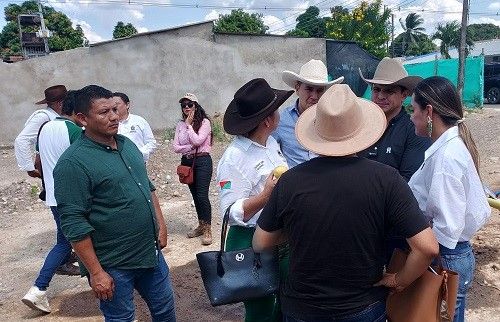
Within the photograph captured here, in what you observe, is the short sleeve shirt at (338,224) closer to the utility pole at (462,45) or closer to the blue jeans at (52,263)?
the blue jeans at (52,263)

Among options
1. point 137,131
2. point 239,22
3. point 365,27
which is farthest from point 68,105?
point 239,22

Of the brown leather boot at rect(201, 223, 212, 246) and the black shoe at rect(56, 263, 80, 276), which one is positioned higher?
the black shoe at rect(56, 263, 80, 276)

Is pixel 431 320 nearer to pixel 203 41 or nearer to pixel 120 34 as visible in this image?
pixel 203 41

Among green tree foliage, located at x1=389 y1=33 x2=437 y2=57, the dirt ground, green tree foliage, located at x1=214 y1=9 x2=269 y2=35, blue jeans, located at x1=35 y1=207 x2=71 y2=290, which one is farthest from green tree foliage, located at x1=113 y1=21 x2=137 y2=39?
blue jeans, located at x1=35 y1=207 x2=71 y2=290

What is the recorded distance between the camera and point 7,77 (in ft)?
37.6

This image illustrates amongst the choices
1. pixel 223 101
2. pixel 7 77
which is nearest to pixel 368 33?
pixel 223 101

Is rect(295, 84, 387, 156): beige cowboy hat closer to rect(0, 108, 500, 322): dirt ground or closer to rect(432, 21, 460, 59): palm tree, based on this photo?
rect(0, 108, 500, 322): dirt ground

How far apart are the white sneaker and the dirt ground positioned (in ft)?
0.32

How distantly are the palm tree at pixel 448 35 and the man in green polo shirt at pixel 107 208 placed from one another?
139 feet

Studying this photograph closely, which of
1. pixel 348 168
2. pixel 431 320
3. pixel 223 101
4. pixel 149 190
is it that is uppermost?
pixel 348 168

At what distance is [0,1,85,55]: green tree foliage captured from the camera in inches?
1558

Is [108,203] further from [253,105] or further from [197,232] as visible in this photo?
[197,232]

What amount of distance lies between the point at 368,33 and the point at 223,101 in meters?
19.5

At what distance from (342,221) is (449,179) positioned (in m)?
0.64
